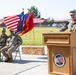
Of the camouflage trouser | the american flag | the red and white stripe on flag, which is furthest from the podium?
the red and white stripe on flag

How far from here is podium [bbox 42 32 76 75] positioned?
584cm

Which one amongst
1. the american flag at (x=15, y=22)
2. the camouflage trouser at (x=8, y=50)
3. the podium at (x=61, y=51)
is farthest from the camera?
the american flag at (x=15, y=22)

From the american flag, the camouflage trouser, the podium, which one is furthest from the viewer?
the american flag

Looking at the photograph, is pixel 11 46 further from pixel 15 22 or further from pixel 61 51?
pixel 61 51

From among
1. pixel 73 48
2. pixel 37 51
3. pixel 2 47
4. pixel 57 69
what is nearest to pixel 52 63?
pixel 57 69

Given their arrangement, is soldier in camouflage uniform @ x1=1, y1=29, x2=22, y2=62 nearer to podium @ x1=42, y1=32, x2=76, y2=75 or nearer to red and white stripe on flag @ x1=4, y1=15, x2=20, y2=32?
red and white stripe on flag @ x1=4, y1=15, x2=20, y2=32

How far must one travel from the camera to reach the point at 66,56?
5.96m

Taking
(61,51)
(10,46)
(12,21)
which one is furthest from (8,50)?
(61,51)

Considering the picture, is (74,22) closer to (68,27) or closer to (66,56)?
(68,27)

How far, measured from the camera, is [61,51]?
6008mm

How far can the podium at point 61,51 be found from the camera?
5.84 meters

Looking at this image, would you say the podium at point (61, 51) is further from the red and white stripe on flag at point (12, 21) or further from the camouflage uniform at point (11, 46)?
the red and white stripe on flag at point (12, 21)

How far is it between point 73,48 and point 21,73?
2268 mm

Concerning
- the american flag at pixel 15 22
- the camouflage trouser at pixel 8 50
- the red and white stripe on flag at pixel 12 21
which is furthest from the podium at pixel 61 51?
the red and white stripe on flag at pixel 12 21
